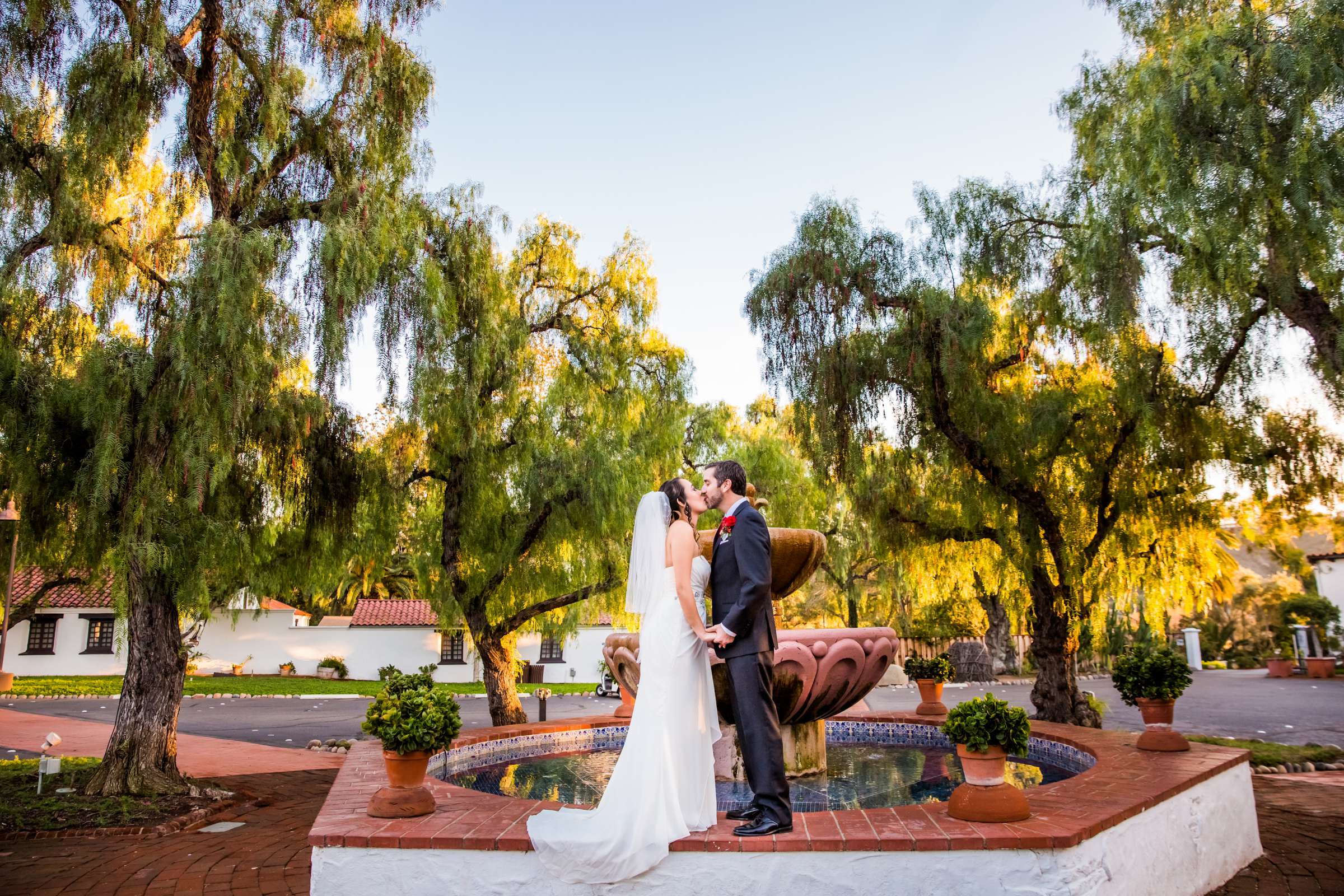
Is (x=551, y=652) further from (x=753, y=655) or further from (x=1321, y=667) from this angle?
(x=753, y=655)

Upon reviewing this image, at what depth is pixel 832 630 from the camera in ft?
20.6

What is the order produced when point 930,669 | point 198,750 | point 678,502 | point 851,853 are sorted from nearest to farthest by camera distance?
1. point 851,853
2. point 678,502
3. point 930,669
4. point 198,750

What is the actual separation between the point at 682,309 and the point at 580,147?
389cm

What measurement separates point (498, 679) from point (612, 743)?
3.79 meters

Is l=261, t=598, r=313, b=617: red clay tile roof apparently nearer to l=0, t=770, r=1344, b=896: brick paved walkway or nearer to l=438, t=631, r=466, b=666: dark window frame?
l=438, t=631, r=466, b=666: dark window frame

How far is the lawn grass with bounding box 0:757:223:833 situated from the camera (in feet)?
20.9

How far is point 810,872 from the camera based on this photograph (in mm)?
3725

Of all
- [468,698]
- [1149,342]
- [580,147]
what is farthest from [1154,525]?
[468,698]

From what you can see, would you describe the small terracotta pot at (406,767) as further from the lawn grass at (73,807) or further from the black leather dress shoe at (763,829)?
the lawn grass at (73,807)

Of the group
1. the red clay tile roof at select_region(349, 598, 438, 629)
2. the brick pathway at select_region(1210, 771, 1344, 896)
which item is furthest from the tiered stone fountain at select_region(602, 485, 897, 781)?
the red clay tile roof at select_region(349, 598, 438, 629)

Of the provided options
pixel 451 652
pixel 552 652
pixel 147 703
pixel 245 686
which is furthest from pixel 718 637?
pixel 451 652

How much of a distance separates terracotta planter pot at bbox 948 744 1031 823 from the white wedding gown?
124 cm

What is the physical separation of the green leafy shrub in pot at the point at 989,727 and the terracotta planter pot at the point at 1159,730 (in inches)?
103

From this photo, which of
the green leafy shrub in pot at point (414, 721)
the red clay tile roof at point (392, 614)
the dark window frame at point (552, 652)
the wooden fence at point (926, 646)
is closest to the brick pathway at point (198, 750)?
the green leafy shrub in pot at point (414, 721)
